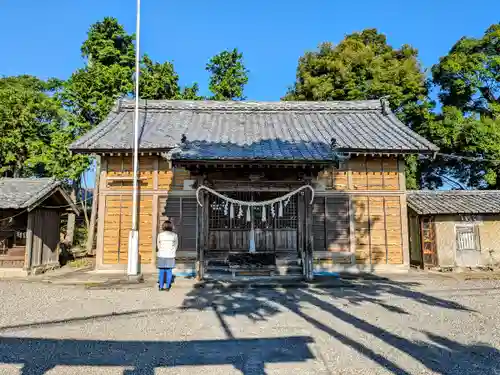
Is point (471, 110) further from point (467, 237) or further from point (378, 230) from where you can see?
point (378, 230)

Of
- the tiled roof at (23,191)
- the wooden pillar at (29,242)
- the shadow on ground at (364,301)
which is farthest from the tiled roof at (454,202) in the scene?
the wooden pillar at (29,242)

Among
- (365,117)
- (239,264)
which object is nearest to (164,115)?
(239,264)

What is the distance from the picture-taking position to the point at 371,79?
73.1ft

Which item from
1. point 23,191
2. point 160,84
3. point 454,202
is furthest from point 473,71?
point 23,191

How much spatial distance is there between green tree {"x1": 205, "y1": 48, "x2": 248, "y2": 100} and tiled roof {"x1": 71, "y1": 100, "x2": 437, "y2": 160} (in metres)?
Result: 8.31

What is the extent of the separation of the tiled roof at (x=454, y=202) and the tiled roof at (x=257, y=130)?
9.52ft

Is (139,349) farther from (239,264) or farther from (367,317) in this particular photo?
(239,264)

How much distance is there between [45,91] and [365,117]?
2280 cm

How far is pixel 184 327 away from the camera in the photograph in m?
5.59

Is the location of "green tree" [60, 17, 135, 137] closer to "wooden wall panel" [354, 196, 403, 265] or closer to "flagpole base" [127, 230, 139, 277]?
"flagpole base" [127, 230, 139, 277]

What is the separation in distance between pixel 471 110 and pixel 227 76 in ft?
51.3

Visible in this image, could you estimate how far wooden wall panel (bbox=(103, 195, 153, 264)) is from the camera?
453 inches

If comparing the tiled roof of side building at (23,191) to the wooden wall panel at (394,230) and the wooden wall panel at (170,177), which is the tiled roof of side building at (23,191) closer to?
the wooden wall panel at (170,177)

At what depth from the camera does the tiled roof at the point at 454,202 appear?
43.1ft
